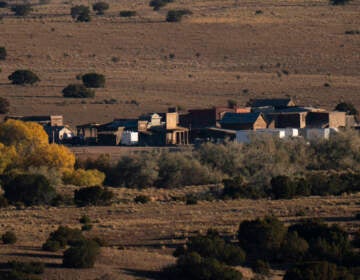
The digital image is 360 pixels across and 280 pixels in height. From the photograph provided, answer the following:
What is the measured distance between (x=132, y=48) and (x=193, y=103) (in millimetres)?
18071

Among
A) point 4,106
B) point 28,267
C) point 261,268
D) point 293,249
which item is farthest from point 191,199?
point 4,106

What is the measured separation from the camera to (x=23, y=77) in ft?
305

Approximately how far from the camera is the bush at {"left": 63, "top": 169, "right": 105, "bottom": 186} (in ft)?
185

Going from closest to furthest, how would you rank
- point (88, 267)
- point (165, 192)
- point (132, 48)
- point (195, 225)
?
1. point (88, 267)
2. point (195, 225)
3. point (165, 192)
4. point (132, 48)

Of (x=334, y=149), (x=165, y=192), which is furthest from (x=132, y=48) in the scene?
(x=165, y=192)

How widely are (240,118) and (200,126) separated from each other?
2.71m

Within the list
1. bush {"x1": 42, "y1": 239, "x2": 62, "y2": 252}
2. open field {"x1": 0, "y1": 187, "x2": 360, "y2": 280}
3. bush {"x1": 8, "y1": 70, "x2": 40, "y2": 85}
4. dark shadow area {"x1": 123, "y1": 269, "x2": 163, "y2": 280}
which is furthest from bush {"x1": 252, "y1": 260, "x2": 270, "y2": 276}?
bush {"x1": 8, "y1": 70, "x2": 40, "y2": 85}

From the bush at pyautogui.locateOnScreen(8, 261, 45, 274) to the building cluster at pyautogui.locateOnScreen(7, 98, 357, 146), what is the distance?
144 ft

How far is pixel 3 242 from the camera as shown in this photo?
1335 inches

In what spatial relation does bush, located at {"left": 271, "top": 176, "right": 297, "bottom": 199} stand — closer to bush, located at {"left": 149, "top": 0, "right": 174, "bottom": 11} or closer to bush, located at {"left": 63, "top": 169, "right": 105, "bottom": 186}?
bush, located at {"left": 63, "top": 169, "right": 105, "bottom": 186}

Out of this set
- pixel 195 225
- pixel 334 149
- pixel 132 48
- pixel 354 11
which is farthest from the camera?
pixel 354 11

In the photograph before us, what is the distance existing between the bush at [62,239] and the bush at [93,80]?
191 feet

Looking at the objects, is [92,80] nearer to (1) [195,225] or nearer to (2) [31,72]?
(2) [31,72]

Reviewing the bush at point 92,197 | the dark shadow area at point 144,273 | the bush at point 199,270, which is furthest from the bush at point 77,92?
the bush at point 199,270
